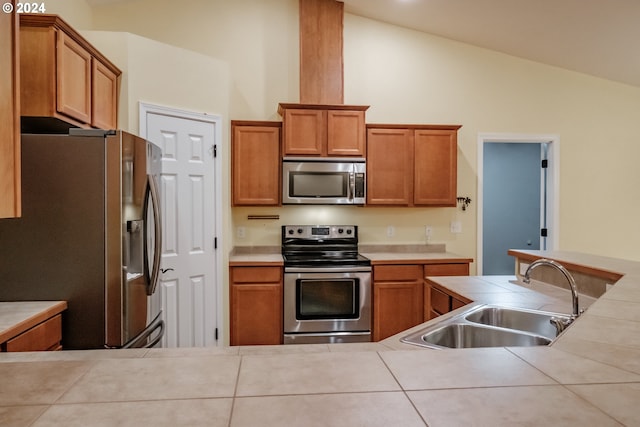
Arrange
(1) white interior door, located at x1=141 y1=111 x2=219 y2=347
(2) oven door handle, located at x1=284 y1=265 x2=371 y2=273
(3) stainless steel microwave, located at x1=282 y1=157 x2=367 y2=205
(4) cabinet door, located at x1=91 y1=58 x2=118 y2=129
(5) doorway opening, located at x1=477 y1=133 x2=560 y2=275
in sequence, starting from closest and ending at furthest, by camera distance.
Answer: (4) cabinet door, located at x1=91 y1=58 x2=118 y2=129
(1) white interior door, located at x1=141 y1=111 x2=219 y2=347
(2) oven door handle, located at x1=284 y1=265 x2=371 y2=273
(3) stainless steel microwave, located at x1=282 y1=157 x2=367 y2=205
(5) doorway opening, located at x1=477 y1=133 x2=560 y2=275

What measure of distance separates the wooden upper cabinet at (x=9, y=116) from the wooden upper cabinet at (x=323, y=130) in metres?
2.60

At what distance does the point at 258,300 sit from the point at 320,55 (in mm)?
2329

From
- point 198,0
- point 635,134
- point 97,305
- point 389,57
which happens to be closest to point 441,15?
point 389,57

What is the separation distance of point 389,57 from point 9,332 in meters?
3.77

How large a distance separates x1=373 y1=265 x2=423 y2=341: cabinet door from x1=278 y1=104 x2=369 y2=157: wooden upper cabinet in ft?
3.70

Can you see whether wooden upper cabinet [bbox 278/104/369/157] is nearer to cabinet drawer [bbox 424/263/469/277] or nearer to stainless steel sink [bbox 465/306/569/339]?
cabinet drawer [bbox 424/263/469/277]

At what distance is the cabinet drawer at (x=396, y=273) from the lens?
3.44 m

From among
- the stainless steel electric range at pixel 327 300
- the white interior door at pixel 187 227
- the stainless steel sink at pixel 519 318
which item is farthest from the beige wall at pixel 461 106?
the stainless steel sink at pixel 519 318

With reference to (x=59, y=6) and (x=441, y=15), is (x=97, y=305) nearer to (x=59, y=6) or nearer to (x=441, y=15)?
(x=59, y=6)

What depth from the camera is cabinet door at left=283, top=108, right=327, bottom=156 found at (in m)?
3.53

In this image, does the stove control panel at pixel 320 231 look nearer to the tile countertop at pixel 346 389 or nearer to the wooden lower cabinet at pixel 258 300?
the wooden lower cabinet at pixel 258 300

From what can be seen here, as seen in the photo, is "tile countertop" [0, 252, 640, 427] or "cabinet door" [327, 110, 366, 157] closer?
"tile countertop" [0, 252, 640, 427]

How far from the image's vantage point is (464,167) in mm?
4105

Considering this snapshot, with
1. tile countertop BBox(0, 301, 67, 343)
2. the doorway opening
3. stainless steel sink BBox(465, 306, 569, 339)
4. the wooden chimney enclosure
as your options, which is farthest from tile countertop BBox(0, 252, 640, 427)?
the doorway opening
